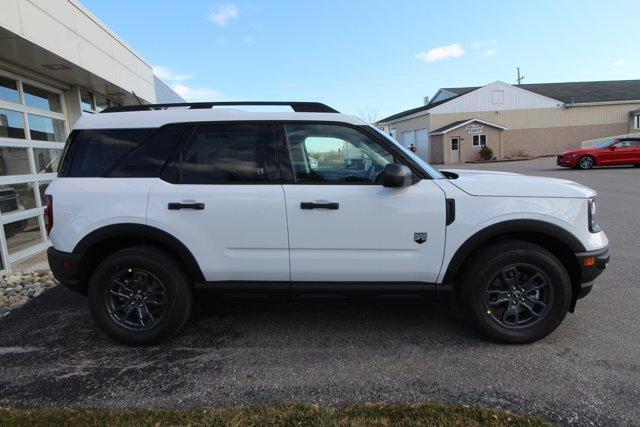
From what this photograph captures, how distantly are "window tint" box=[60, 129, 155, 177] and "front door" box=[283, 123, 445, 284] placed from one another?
4.43 feet

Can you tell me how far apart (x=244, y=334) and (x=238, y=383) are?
839 mm

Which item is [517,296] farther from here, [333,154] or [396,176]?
[333,154]

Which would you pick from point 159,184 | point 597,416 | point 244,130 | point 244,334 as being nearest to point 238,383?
point 244,334

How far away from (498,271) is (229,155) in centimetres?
235

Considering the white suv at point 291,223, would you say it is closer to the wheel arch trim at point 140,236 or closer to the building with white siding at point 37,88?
the wheel arch trim at point 140,236

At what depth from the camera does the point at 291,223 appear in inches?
140

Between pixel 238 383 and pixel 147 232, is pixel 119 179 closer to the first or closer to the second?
pixel 147 232

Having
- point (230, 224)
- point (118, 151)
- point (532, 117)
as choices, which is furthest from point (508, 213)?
point (532, 117)

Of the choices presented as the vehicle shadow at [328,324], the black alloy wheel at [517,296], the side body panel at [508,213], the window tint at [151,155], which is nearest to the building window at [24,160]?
the window tint at [151,155]

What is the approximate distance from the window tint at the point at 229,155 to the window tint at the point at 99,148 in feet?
1.39

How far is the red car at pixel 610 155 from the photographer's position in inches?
858

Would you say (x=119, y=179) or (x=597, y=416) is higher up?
(x=119, y=179)

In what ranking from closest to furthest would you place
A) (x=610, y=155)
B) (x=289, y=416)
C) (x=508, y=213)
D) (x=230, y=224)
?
(x=289, y=416) → (x=508, y=213) → (x=230, y=224) → (x=610, y=155)

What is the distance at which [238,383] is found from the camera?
3.16 m
